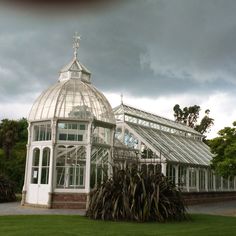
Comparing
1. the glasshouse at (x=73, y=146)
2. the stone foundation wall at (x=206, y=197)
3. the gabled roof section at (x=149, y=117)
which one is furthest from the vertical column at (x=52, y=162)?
the stone foundation wall at (x=206, y=197)

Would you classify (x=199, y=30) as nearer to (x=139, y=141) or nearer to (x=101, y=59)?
(x=101, y=59)

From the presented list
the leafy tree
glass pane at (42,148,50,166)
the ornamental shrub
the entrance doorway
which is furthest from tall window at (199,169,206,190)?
the leafy tree

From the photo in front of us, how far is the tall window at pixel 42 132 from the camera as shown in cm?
1914

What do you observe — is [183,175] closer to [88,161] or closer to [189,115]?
[88,161]

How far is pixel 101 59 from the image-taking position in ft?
54.6

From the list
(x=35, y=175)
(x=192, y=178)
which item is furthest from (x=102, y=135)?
(x=192, y=178)

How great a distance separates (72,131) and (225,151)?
8.52 metres

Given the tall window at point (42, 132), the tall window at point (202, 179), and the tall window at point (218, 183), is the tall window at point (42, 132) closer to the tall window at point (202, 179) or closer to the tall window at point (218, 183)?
the tall window at point (202, 179)

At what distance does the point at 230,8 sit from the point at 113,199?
755 centimetres

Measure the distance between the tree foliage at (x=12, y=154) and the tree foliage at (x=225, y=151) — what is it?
17.3 metres

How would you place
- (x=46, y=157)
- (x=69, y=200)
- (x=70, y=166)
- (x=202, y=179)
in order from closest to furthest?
(x=69, y=200)
(x=70, y=166)
(x=46, y=157)
(x=202, y=179)

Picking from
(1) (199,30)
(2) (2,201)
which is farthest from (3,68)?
(1) (199,30)

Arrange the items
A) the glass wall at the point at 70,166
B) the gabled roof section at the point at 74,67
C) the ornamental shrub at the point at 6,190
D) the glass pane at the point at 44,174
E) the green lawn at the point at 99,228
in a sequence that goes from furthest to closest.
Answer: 1. the gabled roof section at the point at 74,67
2. the ornamental shrub at the point at 6,190
3. the glass wall at the point at 70,166
4. the glass pane at the point at 44,174
5. the green lawn at the point at 99,228

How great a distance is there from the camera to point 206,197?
25625 mm
